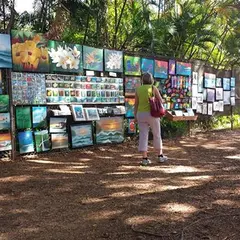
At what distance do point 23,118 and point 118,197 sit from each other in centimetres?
352

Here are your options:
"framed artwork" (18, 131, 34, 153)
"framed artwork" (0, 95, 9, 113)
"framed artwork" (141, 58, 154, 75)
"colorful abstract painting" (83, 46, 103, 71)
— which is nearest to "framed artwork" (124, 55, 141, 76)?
"framed artwork" (141, 58, 154, 75)

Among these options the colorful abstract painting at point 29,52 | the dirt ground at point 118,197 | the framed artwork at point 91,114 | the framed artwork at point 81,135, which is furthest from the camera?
the framed artwork at point 91,114

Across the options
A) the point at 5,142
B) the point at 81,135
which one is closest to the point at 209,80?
the point at 81,135

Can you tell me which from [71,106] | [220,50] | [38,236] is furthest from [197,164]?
[220,50]

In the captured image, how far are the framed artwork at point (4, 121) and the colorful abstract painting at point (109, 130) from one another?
96.1 inches

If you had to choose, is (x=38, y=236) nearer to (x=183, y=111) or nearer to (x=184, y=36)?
(x=183, y=111)

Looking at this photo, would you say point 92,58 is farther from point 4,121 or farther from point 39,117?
point 4,121

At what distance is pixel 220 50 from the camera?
19000 millimetres

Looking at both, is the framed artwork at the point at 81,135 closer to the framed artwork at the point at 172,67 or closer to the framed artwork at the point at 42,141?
the framed artwork at the point at 42,141

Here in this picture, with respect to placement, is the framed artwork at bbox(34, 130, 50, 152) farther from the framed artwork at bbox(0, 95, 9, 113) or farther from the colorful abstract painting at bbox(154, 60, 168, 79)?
the colorful abstract painting at bbox(154, 60, 168, 79)

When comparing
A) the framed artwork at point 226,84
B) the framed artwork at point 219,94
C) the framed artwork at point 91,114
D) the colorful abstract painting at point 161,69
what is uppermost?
the colorful abstract painting at point 161,69

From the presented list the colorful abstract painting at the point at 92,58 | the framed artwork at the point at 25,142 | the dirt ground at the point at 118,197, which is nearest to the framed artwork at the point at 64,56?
the colorful abstract painting at the point at 92,58

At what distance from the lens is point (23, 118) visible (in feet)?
25.6

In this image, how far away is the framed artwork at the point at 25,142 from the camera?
7.76 m
